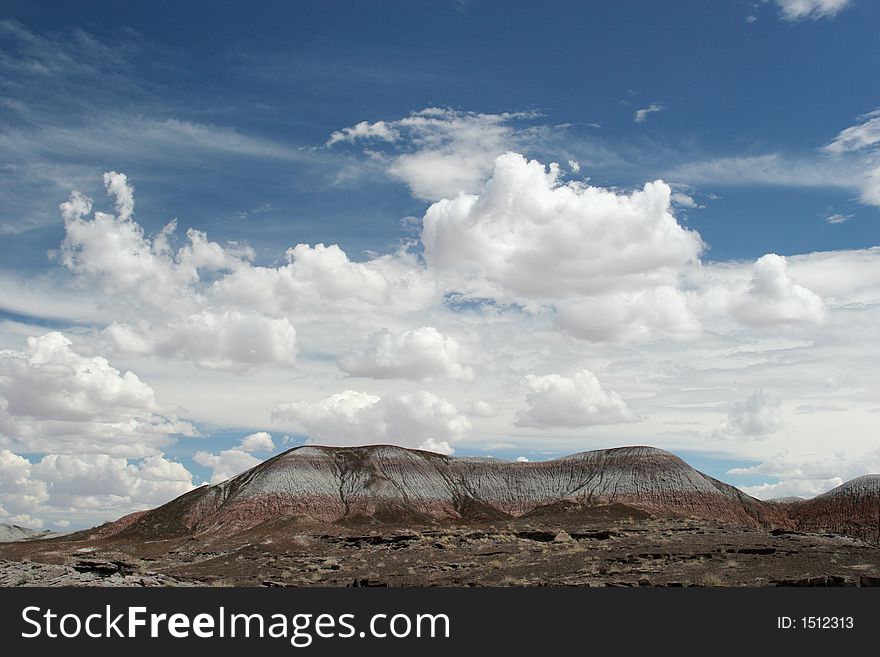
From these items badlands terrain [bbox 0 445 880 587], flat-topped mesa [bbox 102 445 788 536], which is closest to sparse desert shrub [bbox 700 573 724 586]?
badlands terrain [bbox 0 445 880 587]

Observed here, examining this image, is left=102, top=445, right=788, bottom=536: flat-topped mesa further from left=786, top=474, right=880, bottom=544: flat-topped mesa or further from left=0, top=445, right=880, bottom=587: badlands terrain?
left=786, top=474, right=880, bottom=544: flat-topped mesa

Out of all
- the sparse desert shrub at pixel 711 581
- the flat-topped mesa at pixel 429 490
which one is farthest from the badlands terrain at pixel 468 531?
the flat-topped mesa at pixel 429 490

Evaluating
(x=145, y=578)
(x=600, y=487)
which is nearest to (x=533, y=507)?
(x=600, y=487)

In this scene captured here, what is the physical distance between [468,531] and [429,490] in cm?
5116

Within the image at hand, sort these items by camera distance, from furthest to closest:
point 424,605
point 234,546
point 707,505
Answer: point 707,505 → point 234,546 → point 424,605

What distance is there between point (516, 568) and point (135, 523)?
92596mm

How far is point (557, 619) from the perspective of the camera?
66.7 feet

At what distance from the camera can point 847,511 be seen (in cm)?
10662

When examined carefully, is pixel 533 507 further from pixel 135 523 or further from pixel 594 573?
pixel 594 573

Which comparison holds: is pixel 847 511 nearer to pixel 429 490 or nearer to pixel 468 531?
pixel 429 490

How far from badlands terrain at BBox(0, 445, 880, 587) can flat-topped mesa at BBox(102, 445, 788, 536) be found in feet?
0.96

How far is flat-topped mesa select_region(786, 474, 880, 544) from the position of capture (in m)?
102

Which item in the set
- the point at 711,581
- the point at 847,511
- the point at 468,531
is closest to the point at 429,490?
the point at 468,531

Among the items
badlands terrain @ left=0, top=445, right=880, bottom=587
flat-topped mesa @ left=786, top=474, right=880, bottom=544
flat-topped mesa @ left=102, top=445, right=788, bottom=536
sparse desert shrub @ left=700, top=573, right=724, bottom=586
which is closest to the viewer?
sparse desert shrub @ left=700, top=573, right=724, bottom=586
